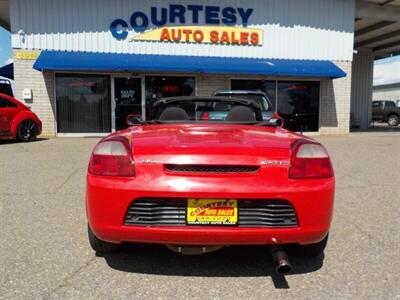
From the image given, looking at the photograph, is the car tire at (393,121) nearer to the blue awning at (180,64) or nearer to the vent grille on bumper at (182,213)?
the blue awning at (180,64)

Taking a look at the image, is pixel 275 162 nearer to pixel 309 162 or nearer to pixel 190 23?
pixel 309 162

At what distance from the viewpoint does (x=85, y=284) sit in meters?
3.04

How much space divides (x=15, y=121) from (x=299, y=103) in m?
10.6

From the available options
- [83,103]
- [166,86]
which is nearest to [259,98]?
[166,86]

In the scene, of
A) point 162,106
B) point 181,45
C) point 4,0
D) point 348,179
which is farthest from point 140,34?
point 162,106

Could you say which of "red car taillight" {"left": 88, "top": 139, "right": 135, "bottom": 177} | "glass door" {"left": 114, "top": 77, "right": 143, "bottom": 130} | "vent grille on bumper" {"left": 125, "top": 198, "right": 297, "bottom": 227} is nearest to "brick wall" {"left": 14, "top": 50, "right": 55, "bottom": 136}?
"glass door" {"left": 114, "top": 77, "right": 143, "bottom": 130}

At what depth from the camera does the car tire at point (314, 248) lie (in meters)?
3.45

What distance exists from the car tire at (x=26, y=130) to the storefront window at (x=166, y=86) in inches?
165

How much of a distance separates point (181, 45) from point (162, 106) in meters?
11.8

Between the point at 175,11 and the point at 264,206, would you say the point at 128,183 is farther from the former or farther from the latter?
the point at 175,11

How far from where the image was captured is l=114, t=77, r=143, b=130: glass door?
15.8m

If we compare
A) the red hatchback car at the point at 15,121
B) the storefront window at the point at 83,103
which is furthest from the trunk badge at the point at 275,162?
the storefront window at the point at 83,103

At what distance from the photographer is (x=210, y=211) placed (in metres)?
2.89

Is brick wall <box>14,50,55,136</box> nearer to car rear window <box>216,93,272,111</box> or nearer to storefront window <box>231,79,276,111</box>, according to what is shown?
storefront window <box>231,79,276,111</box>
